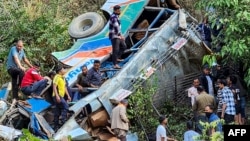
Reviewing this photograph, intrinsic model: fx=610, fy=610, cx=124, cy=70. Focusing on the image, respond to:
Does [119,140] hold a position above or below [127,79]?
below

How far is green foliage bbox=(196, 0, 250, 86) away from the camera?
11.7 metres

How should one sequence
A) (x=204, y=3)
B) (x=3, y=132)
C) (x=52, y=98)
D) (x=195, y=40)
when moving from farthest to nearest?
(x=195, y=40), (x=204, y=3), (x=52, y=98), (x=3, y=132)

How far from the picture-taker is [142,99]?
11.9 m

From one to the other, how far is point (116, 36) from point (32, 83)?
1.99 m

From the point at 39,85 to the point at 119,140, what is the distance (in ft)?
6.46

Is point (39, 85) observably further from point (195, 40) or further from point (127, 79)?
point (195, 40)

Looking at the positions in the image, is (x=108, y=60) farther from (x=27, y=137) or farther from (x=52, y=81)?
(x=27, y=137)

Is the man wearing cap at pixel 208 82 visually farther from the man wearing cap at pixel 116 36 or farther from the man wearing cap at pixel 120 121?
the man wearing cap at pixel 120 121

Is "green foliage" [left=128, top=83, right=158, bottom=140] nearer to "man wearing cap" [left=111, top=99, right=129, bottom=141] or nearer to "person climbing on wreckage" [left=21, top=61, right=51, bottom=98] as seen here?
"man wearing cap" [left=111, top=99, right=129, bottom=141]

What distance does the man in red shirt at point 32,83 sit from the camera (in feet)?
38.9

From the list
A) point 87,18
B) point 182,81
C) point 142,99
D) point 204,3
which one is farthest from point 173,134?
point 87,18

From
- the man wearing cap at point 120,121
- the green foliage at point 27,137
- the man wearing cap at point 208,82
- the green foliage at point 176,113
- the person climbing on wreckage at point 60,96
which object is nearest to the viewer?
the green foliage at point 27,137

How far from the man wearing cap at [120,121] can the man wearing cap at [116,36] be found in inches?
73.9

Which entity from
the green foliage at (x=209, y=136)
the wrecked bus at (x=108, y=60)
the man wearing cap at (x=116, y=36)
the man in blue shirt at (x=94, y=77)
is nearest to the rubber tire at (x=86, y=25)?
the wrecked bus at (x=108, y=60)
